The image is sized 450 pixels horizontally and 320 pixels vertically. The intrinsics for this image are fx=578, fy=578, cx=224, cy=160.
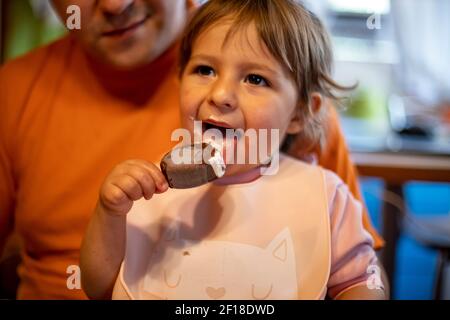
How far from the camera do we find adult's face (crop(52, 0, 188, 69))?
30.5 inches

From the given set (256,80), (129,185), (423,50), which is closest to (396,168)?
(423,50)

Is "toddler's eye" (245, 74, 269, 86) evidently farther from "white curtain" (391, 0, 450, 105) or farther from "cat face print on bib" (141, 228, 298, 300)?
"white curtain" (391, 0, 450, 105)

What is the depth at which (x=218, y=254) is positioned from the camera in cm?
75

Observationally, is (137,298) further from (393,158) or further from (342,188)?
(393,158)

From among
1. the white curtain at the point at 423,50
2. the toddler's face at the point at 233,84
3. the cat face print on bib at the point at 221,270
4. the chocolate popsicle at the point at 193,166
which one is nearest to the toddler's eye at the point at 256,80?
the toddler's face at the point at 233,84

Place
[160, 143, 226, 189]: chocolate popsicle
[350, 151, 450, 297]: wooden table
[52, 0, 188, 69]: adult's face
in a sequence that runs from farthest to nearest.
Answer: [350, 151, 450, 297]: wooden table
[52, 0, 188, 69]: adult's face
[160, 143, 226, 189]: chocolate popsicle

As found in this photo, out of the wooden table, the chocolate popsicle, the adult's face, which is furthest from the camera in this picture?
the wooden table

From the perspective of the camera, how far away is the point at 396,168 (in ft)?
4.68

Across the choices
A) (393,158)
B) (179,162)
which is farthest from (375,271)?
(393,158)

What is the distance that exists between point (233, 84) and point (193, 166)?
0.12 m

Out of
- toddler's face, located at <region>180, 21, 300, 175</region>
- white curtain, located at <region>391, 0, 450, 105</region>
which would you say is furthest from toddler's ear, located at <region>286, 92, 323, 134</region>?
white curtain, located at <region>391, 0, 450, 105</region>

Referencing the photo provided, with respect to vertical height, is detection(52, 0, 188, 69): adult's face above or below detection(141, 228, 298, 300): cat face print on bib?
above

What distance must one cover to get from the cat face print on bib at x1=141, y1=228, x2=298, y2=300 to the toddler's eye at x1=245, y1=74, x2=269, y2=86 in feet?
0.66
